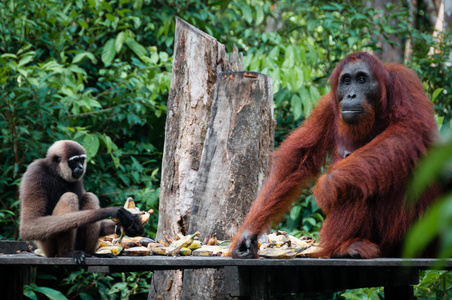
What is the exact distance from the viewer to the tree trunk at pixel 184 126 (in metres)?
4.22

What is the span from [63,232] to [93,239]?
0.80ft

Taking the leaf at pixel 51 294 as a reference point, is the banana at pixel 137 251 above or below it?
above

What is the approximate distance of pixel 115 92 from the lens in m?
6.00

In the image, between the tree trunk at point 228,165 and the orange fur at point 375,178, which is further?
the tree trunk at point 228,165

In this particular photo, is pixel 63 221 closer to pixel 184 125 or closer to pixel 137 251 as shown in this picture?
pixel 137 251

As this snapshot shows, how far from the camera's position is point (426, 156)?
3.03 metres

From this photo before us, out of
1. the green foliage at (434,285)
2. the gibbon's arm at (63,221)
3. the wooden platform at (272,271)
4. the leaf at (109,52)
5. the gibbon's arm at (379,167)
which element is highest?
the leaf at (109,52)

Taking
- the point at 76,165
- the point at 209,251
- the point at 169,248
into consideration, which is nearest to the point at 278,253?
the point at 209,251

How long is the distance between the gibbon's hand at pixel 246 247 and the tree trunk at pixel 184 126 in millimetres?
1186

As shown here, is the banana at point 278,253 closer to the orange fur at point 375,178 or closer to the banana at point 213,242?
the orange fur at point 375,178

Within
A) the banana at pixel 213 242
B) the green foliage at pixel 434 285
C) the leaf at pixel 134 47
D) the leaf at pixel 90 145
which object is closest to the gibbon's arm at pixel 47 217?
the banana at pixel 213 242

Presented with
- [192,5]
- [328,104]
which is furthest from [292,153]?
[192,5]

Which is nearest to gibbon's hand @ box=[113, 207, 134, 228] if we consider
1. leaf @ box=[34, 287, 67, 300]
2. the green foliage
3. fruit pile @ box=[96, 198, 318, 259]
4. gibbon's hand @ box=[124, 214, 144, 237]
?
gibbon's hand @ box=[124, 214, 144, 237]

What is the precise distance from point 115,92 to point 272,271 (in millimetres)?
3528
